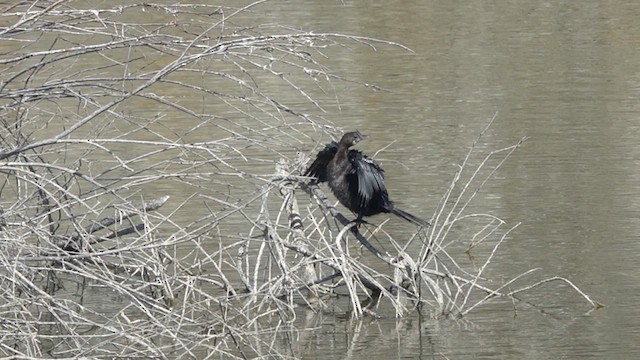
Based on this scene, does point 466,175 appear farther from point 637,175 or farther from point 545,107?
point 545,107

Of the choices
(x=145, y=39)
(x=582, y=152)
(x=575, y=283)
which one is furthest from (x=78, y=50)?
(x=582, y=152)

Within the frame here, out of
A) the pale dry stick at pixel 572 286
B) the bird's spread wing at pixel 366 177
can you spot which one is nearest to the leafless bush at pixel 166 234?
the pale dry stick at pixel 572 286

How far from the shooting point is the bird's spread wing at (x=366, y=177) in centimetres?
824

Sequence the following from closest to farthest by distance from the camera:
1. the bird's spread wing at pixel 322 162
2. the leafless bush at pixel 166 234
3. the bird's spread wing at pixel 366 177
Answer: the leafless bush at pixel 166 234 → the bird's spread wing at pixel 366 177 → the bird's spread wing at pixel 322 162

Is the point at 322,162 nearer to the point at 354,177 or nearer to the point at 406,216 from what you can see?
the point at 354,177

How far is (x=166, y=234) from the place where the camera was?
33.9 ft

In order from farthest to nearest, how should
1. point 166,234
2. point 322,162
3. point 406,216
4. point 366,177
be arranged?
point 166,234, point 322,162, point 406,216, point 366,177

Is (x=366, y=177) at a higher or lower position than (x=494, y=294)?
higher

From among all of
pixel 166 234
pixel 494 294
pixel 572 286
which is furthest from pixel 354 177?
pixel 166 234

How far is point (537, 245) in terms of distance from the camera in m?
9.84

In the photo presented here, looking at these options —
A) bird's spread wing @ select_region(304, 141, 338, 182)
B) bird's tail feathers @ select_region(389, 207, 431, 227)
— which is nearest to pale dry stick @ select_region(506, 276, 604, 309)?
bird's tail feathers @ select_region(389, 207, 431, 227)

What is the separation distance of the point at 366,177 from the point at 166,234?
2.54 meters

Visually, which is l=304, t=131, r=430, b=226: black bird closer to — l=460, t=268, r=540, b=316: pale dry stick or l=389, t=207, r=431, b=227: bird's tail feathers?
l=389, t=207, r=431, b=227: bird's tail feathers

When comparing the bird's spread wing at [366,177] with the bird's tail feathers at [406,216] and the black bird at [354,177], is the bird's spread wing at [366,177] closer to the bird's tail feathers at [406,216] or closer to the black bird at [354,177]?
the black bird at [354,177]
